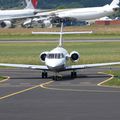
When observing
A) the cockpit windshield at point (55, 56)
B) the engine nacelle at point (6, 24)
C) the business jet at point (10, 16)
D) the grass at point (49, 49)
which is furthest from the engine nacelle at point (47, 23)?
the cockpit windshield at point (55, 56)

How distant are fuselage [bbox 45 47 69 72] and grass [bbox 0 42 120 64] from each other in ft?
43.1

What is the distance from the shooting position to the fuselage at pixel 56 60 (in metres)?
47.0

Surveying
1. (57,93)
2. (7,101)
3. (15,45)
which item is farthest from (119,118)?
(15,45)

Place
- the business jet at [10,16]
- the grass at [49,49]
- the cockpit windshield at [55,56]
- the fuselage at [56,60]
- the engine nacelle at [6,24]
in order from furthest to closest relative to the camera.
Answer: the business jet at [10,16], the engine nacelle at [6,24], the grass at [49,49], the cockpit windshield at [55,56], the fuselage at [56,60]

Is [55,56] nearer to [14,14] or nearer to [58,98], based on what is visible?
[58,98]

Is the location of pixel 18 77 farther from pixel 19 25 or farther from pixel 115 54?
pixel 19 25

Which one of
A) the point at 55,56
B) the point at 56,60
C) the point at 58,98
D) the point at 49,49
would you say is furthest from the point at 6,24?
the point at 58,98

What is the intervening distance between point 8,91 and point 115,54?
30.1m

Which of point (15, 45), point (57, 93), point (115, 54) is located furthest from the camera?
point (15, 45)

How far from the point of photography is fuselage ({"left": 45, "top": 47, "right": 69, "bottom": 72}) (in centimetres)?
4700

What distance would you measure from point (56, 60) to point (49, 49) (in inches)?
1215

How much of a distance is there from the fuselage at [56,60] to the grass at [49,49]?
1313 centimetres

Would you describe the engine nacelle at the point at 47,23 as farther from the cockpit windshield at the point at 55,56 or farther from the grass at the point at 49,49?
the cockpit windshield at the point at 55,56

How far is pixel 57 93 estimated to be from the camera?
39344 millimetres
